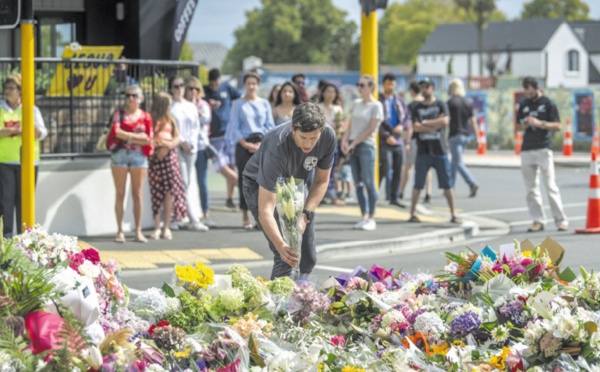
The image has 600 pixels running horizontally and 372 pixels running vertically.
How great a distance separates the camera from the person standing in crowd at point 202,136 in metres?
15.2

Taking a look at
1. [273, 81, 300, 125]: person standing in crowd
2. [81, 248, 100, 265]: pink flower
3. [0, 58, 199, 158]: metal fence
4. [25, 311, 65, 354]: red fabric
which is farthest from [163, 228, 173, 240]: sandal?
[25, 311, 65, 354]: red fabric

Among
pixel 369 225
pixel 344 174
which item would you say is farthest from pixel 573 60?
pixel 369 225

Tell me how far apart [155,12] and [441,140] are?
5245 millimetres

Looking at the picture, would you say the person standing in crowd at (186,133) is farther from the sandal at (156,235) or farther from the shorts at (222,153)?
the shorts at (222,153)

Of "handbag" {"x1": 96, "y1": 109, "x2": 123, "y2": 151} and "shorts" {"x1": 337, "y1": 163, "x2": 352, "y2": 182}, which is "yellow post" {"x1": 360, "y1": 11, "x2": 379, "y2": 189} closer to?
"shorts" {"x1": 337, "y1": 163, "x2": 352, "y2": 182}

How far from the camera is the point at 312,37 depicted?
123000mm

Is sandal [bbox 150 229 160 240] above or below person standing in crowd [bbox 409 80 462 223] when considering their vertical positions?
below

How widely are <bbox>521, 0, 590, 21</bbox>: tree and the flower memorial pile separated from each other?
455ft

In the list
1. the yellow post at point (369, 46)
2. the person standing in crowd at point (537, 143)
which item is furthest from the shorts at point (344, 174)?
the person standing in crowd at point (537, 143)

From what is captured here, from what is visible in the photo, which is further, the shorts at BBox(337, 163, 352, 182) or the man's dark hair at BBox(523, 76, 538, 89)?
the shorts at BBox(337, 163, 352, 182)

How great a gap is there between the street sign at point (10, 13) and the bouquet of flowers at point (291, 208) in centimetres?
401

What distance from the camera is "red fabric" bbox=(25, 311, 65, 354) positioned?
15.9 feet

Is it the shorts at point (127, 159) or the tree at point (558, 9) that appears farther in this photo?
the tree at point (558, 9)

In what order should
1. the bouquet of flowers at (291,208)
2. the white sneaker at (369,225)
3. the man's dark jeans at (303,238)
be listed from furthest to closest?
the white sneaker at (369,225) → the man's dark jeans at (303,238) → the bouquet of flowers at (291,208)
